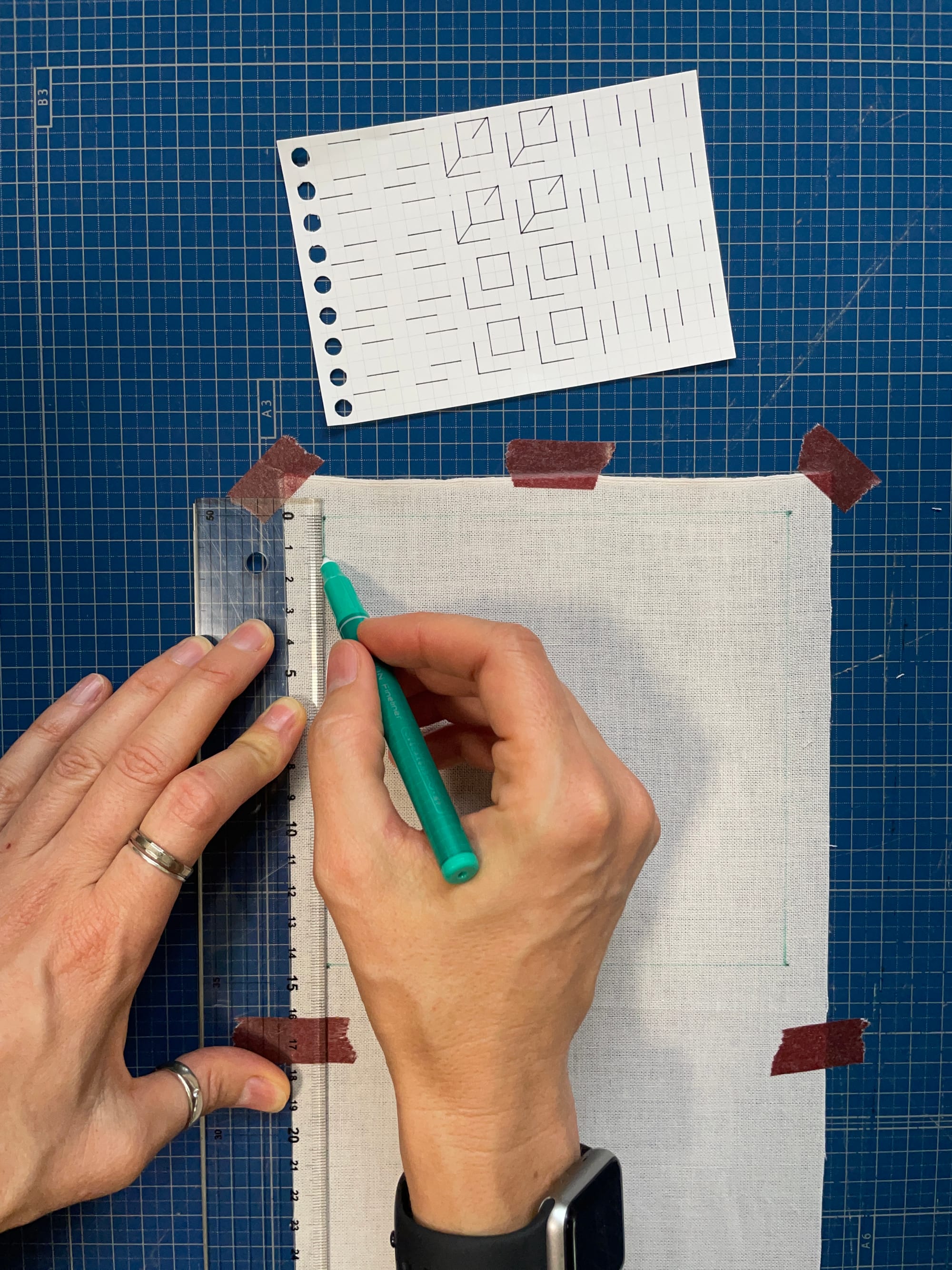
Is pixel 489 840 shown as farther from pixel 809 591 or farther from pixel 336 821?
pixel 809 591

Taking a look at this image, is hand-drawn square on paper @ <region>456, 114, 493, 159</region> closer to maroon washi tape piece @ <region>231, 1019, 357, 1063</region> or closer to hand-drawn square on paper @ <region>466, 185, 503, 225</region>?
hand-drawn square on paper @ <region>466, 185, 503, 225</region>

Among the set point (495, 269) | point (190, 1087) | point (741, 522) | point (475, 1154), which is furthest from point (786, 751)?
point (190, 1087)

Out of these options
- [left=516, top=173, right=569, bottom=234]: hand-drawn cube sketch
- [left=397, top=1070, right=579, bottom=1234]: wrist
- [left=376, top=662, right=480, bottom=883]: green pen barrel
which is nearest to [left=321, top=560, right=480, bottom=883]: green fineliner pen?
[left=376, top=662, right=480, bottom=883]: green pen barrel

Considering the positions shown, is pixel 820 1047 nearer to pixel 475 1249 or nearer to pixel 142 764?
pixel 475 1249

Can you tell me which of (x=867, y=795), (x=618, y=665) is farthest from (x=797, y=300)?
(x=867, y=795)

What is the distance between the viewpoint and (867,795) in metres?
0.86

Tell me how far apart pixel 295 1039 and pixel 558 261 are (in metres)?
0.89

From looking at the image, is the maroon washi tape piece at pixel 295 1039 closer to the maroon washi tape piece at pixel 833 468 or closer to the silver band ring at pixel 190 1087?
the silver band ring at pixel 190 1087

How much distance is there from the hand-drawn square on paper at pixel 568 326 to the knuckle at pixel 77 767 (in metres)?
0.65

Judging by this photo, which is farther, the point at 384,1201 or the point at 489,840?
the point at 384,1201

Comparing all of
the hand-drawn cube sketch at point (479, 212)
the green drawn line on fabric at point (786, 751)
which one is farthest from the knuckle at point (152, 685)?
the green drawn line on fabric at point (786, 751)

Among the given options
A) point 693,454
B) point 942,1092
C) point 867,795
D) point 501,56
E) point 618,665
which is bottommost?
point 942,1092

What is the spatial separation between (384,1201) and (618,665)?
636 millimetres

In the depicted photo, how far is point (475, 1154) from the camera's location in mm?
648
